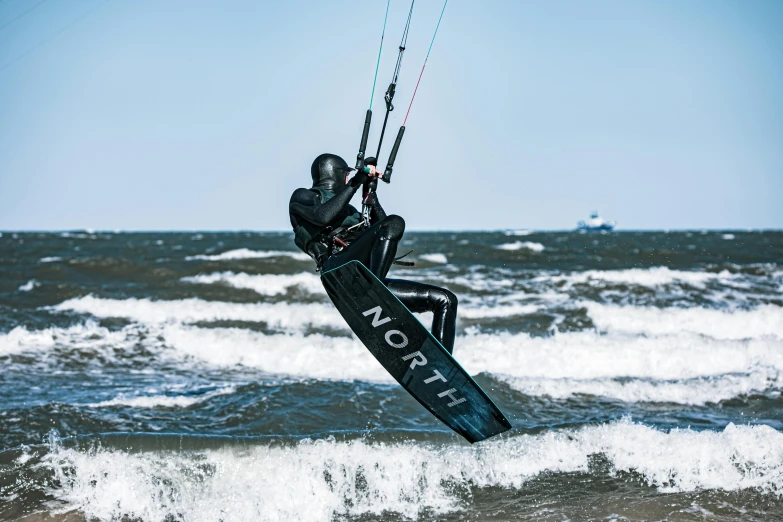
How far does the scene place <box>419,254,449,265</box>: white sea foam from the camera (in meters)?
29.1

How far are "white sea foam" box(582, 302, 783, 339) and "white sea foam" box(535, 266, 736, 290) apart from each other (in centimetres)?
328

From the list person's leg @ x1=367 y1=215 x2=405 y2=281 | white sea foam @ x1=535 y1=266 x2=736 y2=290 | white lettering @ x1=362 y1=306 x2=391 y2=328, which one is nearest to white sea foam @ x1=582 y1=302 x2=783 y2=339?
white sea foam @ x1=535 y1=266 x2=736 y2=290

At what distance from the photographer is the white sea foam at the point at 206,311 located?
16.4 meters

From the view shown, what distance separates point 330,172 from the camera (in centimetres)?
566

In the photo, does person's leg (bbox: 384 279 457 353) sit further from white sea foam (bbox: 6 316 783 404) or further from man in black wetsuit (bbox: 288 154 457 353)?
white sea foam (bbox: 6 316 783 404)

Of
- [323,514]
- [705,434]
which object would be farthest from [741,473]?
[323,514]

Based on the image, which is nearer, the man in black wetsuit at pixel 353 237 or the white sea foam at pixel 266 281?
the man in black wetsuit at pixel 353 237

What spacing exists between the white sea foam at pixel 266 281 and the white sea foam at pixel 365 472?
45.3 feet

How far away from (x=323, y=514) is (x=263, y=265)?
68.8 ft

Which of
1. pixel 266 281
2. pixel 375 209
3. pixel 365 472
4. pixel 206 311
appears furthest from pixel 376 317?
pixel 266 281

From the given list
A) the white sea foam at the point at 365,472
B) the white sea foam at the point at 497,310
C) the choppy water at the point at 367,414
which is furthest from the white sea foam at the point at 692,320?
the white sea foam at the point at 365,472

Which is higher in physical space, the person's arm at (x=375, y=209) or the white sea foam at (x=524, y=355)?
the person's arm at (x=375, y=209)

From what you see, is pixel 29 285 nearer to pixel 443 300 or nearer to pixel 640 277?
pixel 640 277

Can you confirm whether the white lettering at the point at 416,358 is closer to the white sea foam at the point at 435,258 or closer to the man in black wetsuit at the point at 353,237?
the man in black wetsuit at the point at 353,237
